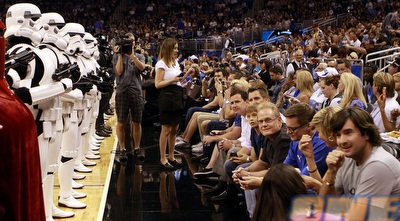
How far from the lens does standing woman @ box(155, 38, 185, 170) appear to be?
8258 millimetres

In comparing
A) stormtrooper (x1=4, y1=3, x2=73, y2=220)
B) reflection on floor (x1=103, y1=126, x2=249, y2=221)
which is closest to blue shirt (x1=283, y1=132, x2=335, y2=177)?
reflection on floor (x1=103, y1=126, x2=249, y2=221)

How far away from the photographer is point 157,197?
7164 mm

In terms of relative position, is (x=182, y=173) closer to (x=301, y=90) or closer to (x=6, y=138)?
(x=301, y=90)

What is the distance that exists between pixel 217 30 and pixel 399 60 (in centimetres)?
2070

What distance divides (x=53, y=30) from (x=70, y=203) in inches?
67.2

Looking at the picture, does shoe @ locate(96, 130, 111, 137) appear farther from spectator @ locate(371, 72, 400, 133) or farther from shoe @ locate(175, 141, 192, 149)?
spectator @ locate(371, 72, 400, 133)

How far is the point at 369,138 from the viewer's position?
349 centimetres

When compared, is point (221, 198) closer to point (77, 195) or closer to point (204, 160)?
point (77, 195)

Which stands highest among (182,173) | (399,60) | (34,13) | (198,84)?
(34,13)

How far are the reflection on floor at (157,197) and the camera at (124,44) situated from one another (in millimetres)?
1538

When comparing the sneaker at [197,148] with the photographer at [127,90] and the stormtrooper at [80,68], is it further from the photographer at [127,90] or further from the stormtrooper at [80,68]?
the stormtrooper at [80,68]

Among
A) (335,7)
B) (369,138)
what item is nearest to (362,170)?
(369,138)

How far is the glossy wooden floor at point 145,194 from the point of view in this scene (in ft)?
20.9

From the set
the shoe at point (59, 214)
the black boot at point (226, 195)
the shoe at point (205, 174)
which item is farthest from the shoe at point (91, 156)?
the shoe at point (59, 214)
